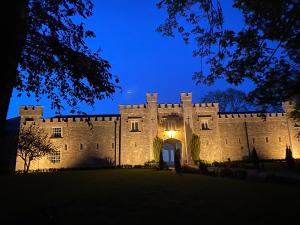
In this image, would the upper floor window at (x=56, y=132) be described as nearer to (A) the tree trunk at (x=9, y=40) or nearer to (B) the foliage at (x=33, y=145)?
(B) the foliage at (x=33, y=145)

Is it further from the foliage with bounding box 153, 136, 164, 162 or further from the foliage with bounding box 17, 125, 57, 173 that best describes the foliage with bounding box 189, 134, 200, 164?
the foliage with bounding box 17, 125, 57, 173

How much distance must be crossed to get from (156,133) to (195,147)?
5391 mm

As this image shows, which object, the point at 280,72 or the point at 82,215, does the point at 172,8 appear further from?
the point at 280,72

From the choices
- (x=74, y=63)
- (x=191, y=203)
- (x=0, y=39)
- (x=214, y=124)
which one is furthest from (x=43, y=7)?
(x=214, y=124)

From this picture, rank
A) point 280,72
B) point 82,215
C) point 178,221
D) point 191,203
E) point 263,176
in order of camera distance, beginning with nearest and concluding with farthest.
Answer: point 178,221 < point 82,215 < point 191,203 < point 280,72 < point 263,176

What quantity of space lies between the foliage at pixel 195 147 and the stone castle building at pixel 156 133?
119 centimetres

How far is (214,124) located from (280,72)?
25.9 metres

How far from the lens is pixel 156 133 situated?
36219mm

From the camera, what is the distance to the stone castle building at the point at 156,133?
3600 cm

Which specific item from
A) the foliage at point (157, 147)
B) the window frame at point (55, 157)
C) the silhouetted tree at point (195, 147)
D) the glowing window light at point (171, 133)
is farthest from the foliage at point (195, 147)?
the window frame at point (55, 157)

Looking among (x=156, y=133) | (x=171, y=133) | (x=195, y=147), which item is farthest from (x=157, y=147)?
(x=195, y=147)

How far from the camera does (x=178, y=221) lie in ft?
24.3

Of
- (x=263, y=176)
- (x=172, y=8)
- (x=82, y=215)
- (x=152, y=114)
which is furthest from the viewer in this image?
(x=152, y=114)

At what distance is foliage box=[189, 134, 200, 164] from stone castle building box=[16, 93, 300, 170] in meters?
1.19
